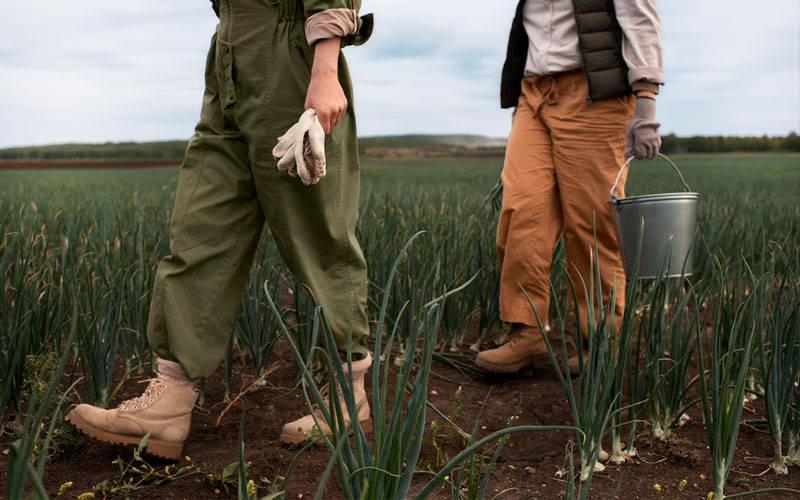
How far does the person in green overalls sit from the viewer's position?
1583 millimetres

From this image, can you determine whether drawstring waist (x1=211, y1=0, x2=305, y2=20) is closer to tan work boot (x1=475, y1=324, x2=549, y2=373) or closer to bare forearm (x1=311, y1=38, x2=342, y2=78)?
bare forearm (x1=311, y1=38, x2=342, y2=78)

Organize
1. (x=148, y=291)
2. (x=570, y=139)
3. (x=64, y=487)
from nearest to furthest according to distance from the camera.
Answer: (x=64, y=487)
(x=148, y=291)
(x=570, y=139)

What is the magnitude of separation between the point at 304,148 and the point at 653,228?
1.12 m

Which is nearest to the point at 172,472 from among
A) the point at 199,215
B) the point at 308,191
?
the point at 199,215

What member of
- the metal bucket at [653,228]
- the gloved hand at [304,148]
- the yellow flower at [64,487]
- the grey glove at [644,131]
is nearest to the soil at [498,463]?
the yellow flower at [64,487]

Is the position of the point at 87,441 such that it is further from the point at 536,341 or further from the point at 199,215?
the point at 536,341

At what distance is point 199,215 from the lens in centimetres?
167

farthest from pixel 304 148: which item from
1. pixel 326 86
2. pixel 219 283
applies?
pixel 219 283

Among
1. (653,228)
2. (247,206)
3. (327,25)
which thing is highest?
(327,25)

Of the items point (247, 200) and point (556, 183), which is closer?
point (247, 200)

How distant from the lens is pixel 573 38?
2.26 m

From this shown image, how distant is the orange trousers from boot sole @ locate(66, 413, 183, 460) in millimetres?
1208

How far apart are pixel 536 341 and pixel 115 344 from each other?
1.34m

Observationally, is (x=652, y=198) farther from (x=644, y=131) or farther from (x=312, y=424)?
(x=312, y=424)
